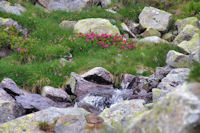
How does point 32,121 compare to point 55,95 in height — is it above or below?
above

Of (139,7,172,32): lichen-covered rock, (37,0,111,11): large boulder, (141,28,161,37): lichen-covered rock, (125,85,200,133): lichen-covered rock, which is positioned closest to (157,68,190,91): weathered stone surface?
(125,85,200,133): lichen-covered rock

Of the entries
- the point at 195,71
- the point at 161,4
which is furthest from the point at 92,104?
the point at 161,4

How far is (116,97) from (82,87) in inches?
52.0

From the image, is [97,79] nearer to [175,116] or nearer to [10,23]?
[175,116]

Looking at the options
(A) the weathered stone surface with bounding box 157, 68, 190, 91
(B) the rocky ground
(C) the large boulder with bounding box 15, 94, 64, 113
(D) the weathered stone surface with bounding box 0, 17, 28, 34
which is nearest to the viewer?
(B) the rocky ground

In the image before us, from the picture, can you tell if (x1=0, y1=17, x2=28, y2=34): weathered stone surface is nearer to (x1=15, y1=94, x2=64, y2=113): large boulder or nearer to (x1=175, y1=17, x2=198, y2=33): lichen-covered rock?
(x1=15, y1=94, x2=64, y2=113): large boulder

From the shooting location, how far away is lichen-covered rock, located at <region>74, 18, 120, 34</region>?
13516 millimetres

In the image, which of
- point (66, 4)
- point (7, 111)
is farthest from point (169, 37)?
point (7, 111)

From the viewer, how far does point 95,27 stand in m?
13.6

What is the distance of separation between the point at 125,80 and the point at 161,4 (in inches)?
461

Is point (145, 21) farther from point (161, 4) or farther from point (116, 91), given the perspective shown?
point (116, 91)

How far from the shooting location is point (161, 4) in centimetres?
1853

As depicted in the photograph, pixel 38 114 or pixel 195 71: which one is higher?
pixel 195 71

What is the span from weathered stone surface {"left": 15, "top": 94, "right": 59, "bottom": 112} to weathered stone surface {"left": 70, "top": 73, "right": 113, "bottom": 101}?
1.26 m
